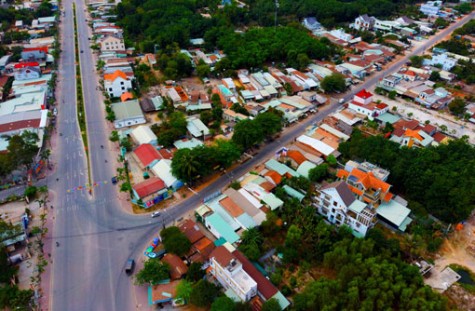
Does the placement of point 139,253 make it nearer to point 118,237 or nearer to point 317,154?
point 118,237

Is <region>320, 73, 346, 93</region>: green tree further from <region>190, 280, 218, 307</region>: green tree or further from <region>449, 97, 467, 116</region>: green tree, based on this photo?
<region>190, 280, 218, 307</region>: green tree

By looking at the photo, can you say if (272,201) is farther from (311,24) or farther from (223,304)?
(311,24)

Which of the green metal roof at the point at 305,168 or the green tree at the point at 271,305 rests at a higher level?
the green tree at the point at 271,305

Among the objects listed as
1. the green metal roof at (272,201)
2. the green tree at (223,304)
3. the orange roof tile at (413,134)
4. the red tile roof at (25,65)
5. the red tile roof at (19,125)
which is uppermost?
the red tile roof at (25,65)

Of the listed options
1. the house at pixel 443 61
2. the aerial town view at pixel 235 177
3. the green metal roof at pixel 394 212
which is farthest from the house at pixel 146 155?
the house at pixel 443 61

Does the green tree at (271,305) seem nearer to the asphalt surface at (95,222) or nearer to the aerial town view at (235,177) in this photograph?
the aerial town view at (235,177)
